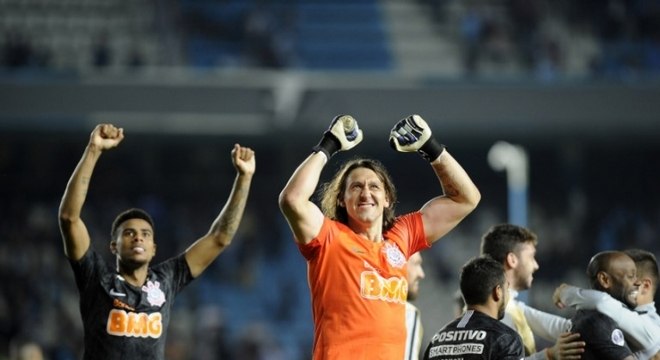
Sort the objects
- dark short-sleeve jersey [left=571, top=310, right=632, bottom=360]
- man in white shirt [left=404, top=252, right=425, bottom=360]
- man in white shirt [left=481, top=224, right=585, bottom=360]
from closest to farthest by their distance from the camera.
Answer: dark short-sleeve jersey [left=571, top=310, right=632, bottom=360] < man in white shirt [left=481, top=224, right=585, bottom=360] < man in white shirt [left=404, top=252, right=425, bottom=360]

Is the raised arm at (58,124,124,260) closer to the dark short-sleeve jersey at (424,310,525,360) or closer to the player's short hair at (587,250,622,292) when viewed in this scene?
the dark short-sleeve jersey at (424,310,525,360)

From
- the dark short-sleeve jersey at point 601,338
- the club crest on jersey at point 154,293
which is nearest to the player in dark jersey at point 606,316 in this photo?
the dark short-sleeve jersey at point 601,338

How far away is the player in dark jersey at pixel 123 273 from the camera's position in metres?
6.95

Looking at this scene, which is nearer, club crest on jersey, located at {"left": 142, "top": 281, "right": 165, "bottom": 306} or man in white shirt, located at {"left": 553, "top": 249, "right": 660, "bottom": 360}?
man in white shirt, located at {"left": 553, "top": 249, "right": 660, "bottom": 360}

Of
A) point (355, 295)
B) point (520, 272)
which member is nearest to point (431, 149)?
point (355, 295)

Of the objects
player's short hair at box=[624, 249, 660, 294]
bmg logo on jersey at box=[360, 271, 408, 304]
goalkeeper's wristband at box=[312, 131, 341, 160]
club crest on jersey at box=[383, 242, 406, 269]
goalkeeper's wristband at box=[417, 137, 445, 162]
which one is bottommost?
bmg logo on jersey at box=[360, 271, 408, 304]

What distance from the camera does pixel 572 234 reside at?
24.4 meters

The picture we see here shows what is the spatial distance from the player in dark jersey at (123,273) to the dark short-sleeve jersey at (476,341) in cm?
160

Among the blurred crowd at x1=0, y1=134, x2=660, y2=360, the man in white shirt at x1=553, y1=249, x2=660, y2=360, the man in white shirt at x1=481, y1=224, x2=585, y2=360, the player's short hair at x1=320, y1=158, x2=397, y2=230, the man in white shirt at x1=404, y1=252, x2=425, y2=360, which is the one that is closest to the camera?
the player's short hair at x1=320, y1=158, x2=397, y2=230

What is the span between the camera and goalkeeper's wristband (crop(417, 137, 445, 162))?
277 inches

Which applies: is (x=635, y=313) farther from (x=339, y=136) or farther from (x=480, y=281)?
(x=339, y=136)

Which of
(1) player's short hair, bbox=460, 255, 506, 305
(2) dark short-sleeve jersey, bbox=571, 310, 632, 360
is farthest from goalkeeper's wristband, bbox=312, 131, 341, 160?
(2) dark short-sleeve jersey, bbox=571, 310, 632, 360

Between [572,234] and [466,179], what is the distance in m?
17.7

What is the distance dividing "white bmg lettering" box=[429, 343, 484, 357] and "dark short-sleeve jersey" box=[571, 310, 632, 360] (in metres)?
0.78
